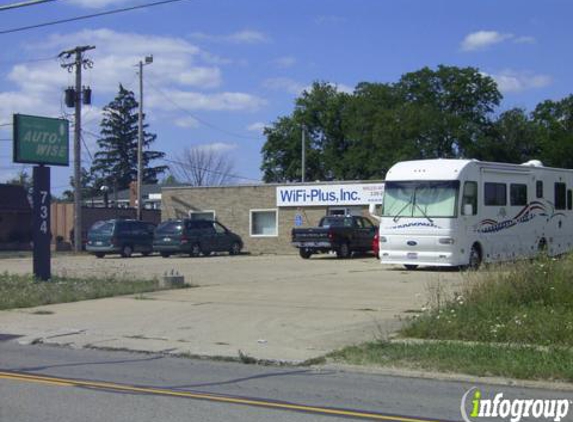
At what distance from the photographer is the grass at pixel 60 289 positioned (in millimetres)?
18250

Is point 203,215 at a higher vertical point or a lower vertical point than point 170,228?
higher

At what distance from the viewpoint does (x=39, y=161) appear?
21.7 m

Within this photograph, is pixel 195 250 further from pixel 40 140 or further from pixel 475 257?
pixel 475 257

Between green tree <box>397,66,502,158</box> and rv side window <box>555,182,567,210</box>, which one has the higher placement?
green tree <box>397,66,502,158</box>

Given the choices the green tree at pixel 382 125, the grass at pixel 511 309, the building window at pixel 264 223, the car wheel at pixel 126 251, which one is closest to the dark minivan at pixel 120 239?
the car wheel at pixel 126 251

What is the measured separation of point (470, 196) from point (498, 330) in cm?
1249

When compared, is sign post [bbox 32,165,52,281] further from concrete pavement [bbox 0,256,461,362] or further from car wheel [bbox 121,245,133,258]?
car wheel [bbox 121,245,133,258]

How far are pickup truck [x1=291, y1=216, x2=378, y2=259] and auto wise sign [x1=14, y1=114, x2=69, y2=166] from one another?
523 inches

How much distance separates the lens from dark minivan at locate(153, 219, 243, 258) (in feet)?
118

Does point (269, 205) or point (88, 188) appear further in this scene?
point (88, 188)

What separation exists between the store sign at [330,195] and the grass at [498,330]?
912 inches

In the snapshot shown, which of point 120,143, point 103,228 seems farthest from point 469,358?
point 120,143

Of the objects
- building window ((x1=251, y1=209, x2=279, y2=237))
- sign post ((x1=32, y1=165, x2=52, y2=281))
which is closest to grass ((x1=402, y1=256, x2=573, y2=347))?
sign post ((x1=32, y1=165, x2=52, y2=281))

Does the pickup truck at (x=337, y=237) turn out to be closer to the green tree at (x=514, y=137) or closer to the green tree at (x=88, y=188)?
the green tree at (x=514, y=137)
